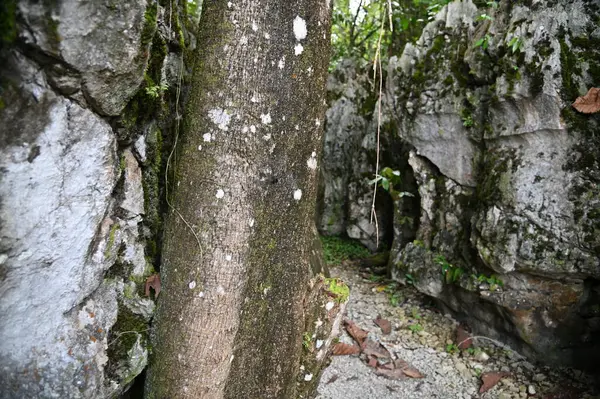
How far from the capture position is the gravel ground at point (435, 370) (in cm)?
339

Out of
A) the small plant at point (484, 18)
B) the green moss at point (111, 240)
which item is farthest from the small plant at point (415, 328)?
the green moss at point (111, 240)

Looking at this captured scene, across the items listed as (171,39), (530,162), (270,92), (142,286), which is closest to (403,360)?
(530,162)

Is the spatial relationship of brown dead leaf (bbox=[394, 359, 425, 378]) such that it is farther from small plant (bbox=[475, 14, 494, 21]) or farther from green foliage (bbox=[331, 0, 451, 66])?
green foliage (bbox=[331, 0, 451, 66])

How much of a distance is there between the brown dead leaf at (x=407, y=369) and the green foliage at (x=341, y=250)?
2297 millimetres

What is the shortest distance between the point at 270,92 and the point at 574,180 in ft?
9.69

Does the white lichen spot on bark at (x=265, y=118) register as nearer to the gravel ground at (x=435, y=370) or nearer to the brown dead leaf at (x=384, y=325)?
the gravel ground at (x=435, y=370)

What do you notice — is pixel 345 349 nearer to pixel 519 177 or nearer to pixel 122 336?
pixel 519 177

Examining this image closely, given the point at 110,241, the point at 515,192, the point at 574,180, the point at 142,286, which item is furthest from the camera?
the point at 515,192

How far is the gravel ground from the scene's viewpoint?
339 centimetres

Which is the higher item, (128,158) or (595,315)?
(128,158)

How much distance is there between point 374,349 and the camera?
392cm

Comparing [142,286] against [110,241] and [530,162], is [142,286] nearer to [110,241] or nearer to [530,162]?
[110,241]

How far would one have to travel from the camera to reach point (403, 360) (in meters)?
3.80

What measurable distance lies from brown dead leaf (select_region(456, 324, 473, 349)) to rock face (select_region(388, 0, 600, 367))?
0.39 ft
